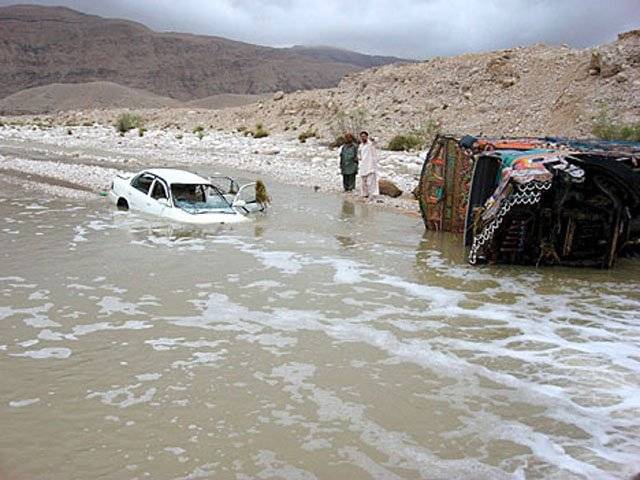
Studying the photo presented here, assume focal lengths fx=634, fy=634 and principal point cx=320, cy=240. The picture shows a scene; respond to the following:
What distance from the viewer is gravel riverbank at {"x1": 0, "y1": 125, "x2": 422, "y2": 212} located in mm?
21703

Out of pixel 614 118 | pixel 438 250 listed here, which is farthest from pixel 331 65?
pixel 438 250

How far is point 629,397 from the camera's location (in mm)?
5438

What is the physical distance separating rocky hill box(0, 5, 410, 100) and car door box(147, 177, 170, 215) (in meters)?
108

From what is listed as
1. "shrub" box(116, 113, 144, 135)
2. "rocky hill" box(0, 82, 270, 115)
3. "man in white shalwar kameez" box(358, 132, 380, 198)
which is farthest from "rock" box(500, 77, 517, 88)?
"rocky hill" box(0, 82, 270, 115)

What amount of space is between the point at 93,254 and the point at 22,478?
6641mm

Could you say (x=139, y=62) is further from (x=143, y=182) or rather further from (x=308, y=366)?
(x=308, y=366)

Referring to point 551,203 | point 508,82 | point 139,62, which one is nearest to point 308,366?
point 551,203

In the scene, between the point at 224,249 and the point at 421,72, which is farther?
the point at 421,72

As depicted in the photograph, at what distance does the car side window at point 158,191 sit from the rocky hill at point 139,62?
108413 mm

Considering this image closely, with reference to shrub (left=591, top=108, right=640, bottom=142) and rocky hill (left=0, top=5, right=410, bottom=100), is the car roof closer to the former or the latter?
shrub (left=591, top=108, right=640, bottom=142)

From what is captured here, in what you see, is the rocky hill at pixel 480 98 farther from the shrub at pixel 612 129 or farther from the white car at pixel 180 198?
the white car at pixel 180 198

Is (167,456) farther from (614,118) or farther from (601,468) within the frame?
(614,118)

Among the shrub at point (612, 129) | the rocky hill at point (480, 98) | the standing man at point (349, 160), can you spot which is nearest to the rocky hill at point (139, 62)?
the rocky hill at point (480, 98)

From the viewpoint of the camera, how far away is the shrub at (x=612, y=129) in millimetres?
23769
